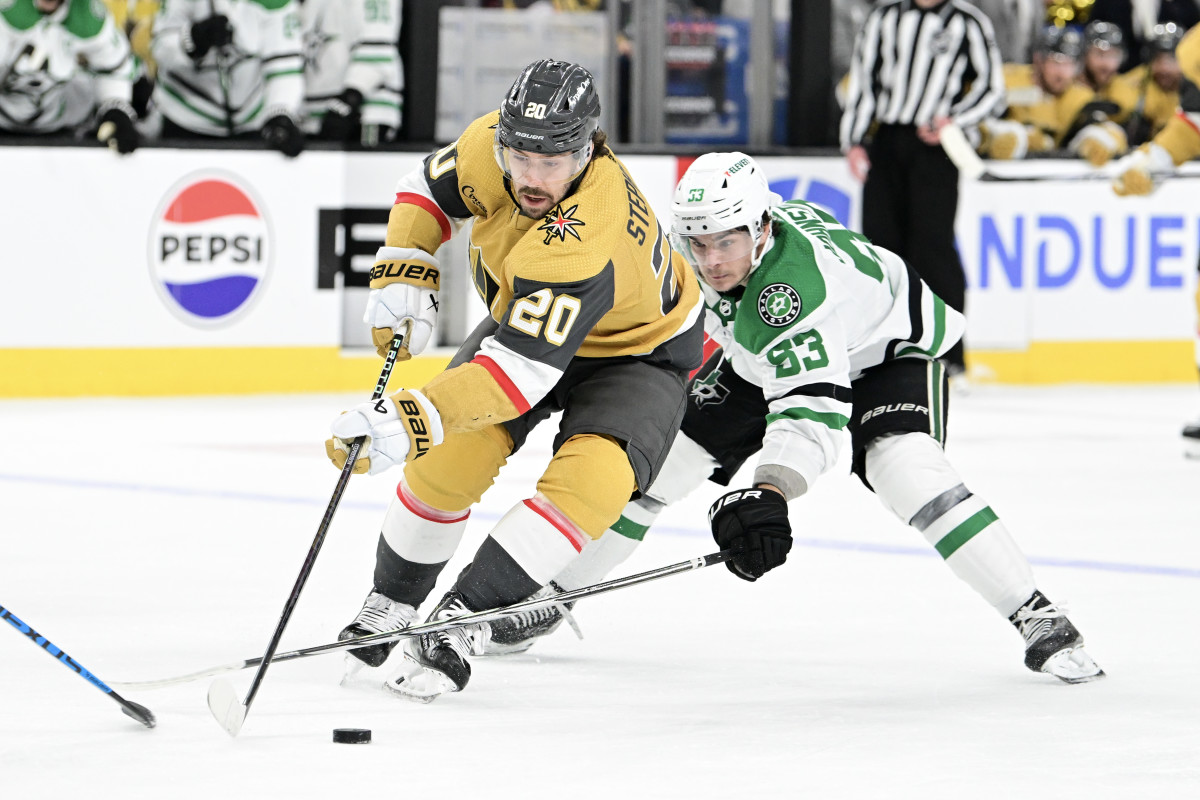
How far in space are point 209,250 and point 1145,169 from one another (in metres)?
3.48

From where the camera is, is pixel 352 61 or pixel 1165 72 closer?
pixel 352 61

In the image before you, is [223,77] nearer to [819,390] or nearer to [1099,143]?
[1099,143]

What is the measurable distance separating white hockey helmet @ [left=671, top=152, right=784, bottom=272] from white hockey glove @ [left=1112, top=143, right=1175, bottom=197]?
3.28m

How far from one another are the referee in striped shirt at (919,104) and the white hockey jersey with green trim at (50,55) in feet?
9.76

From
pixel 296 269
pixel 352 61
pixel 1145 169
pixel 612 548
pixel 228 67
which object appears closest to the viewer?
pixel 612 548

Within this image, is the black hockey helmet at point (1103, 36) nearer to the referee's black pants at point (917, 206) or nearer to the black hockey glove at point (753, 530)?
the referee's black pants at point (917, 206)

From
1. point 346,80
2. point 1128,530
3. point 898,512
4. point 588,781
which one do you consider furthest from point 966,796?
point 346,80

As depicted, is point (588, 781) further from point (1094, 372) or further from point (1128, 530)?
point (1094, 372)

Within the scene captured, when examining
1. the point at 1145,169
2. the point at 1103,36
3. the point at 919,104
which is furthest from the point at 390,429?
the point at 1103,36

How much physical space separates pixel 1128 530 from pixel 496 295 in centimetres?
216

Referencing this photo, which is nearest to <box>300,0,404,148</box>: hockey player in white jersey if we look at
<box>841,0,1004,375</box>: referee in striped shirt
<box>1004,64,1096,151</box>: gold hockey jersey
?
<box>841,0,1004,375</box>: referee in striped shirt

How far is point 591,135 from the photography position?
2908mm

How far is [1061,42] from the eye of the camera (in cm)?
888

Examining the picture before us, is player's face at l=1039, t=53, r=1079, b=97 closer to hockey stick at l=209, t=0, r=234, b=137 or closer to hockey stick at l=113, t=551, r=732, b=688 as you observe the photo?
hockey stick at l=209, t=0, r=234, b=137
